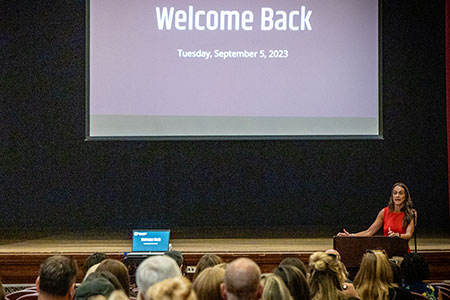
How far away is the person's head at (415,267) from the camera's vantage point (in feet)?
12.7

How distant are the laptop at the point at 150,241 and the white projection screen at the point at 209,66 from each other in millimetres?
1636

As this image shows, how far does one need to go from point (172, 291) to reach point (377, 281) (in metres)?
1.85

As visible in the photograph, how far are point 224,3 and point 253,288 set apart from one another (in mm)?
5410

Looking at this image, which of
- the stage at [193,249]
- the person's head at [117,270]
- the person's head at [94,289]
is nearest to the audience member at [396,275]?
the person's head at [117,270]

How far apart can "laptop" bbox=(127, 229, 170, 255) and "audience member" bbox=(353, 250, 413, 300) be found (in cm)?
272

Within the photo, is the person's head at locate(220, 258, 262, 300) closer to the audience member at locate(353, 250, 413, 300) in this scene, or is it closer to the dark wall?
the audience member at locate(353, 250, 413, 300)

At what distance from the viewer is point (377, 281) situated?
142 inches

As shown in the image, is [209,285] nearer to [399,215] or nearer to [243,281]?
[243,281]

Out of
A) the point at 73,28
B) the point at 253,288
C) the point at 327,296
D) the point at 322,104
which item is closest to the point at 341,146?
the point at 322,104

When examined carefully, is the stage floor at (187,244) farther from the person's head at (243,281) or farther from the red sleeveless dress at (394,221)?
the person's head at (243,281)

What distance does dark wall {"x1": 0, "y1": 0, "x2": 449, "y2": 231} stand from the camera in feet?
25.3

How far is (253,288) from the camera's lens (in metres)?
2.53

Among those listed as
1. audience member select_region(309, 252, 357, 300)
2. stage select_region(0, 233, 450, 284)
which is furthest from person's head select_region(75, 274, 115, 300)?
stage select_region(0, 233, 450, 284)

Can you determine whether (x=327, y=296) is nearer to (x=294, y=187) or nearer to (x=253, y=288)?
(x=253, y=288)
